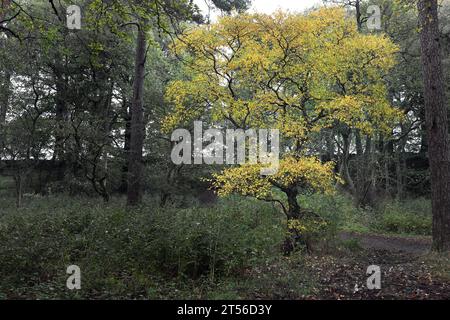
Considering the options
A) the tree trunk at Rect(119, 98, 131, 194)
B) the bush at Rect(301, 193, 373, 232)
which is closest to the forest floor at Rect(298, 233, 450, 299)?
the bush at Rect(301, 193, 373, 232)

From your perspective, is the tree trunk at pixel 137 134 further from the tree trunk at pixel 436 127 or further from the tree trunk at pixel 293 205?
the tree trunk at pixel 436 127

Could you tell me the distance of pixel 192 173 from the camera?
19.0 m

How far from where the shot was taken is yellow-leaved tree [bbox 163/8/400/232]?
962 centimetres

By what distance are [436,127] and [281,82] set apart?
12.8 feet

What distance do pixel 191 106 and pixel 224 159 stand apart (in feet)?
28.7

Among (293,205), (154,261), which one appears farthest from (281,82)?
(154,261)

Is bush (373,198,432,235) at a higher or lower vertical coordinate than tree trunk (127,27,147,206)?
lower

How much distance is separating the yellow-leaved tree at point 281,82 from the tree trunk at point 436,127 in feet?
5.28

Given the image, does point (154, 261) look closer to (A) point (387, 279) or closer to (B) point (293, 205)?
(A) point (387, 279)

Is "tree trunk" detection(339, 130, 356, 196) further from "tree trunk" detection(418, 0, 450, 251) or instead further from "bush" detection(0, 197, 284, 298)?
"bush" detection(0, 197, 284, 298)

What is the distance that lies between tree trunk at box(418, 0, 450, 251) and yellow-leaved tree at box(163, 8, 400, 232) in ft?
5.28

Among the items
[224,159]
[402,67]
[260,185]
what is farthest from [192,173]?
[402,67]

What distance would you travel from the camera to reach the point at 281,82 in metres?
10.8
